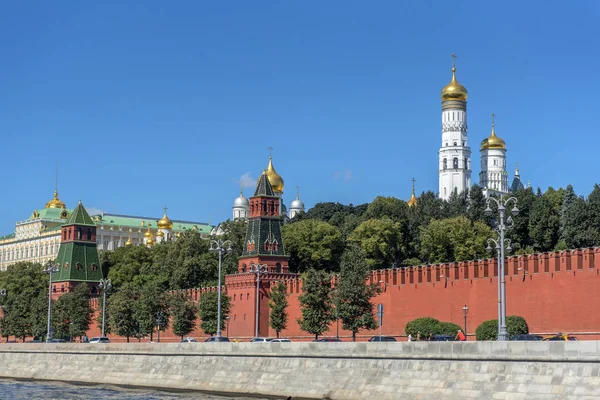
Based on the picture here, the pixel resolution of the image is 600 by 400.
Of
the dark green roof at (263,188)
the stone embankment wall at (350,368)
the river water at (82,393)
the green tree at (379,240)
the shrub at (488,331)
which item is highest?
the dark green roof at (263,188)

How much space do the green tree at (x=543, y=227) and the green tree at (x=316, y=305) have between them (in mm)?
30493

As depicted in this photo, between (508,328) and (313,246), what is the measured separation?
42.2 metres

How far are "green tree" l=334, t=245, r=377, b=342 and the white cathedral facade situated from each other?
8085 cm

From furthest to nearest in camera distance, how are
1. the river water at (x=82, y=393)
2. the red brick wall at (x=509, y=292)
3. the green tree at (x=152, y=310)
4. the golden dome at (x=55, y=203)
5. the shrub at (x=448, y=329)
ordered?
the golden dome at (x=55, y=203) < the green tree at (x=152, y=310) < the shrub at (x=448, y=329) < the red brick wall at (x=509, y=292) < the river water at (x=82, y=393)

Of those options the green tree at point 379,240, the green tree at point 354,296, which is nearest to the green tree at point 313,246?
the green tree at point 379,240

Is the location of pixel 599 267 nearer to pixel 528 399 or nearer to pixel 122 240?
pixel 528 399

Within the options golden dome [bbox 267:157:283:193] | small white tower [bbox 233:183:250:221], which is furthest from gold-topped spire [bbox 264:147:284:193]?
small white tower [bbox 233:183:250:221]

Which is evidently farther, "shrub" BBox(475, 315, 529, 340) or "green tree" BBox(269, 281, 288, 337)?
"green tree" BBox(269, 281, 288, 337)

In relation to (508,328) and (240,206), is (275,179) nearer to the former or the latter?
(240,206)

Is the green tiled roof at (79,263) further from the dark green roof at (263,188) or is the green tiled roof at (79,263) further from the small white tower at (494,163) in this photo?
the small white tower at (494,163)

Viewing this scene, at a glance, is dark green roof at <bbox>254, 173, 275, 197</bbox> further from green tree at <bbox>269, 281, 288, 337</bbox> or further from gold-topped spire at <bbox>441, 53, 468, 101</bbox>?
gold-topped spire at <bbox>441, 53, 468, 101</bbox>

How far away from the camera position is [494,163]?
502 feet

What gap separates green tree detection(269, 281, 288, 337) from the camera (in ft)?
214

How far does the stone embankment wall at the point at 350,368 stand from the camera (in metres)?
27.7
